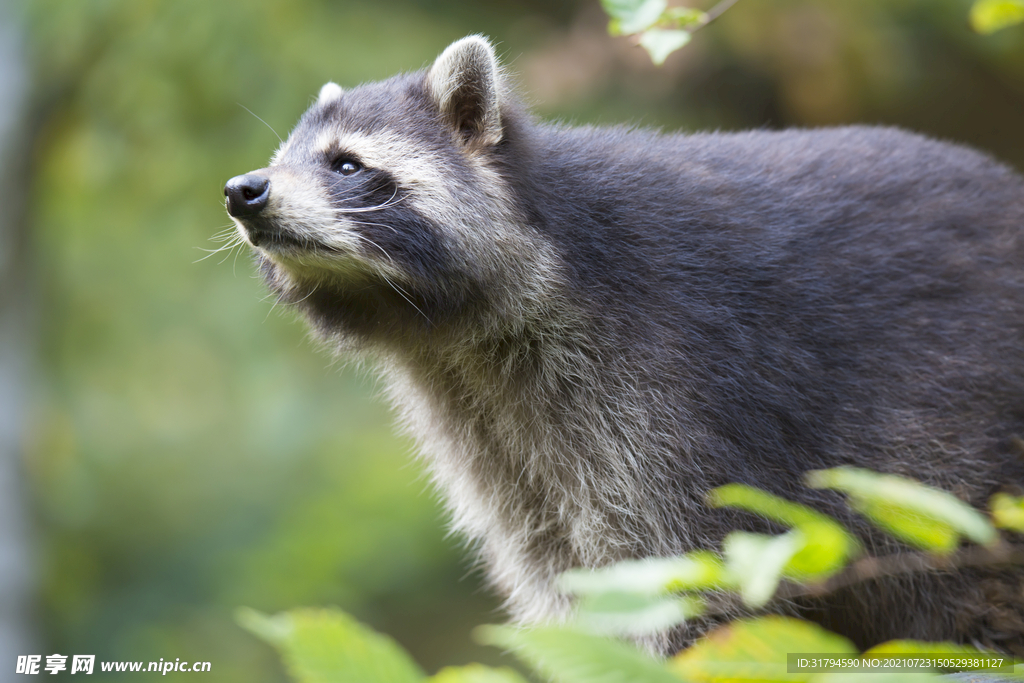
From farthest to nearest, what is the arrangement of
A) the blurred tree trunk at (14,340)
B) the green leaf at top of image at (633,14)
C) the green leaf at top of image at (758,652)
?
the blurred tree trunk at (14,340)
the green leaf at top of image at (633,14)
the green leaf at top of image at (758,652)

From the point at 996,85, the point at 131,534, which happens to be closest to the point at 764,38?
the point at 996,85

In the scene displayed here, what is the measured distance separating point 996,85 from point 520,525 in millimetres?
6993

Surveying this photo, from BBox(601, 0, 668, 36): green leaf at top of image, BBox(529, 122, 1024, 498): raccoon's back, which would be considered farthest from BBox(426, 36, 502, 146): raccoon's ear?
BBox(601, 0, 668, 36): green leaf at top of image

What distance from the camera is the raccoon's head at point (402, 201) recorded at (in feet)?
13.0

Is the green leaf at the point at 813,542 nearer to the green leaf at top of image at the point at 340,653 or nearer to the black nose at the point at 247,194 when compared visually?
the green leaf at top of image at the point at 340,653

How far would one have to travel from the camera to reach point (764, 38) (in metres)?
8.33

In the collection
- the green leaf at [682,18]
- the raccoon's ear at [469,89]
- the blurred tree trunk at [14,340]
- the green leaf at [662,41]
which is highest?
the green leaf at [682,18]

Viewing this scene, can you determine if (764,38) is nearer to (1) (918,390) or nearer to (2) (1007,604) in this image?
(1) (918,390)

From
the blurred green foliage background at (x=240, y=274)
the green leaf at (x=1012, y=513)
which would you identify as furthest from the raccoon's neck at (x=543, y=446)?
the blurred green foliage background at (x=240, y=274)

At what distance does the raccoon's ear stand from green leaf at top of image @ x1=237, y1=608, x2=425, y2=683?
309 cm

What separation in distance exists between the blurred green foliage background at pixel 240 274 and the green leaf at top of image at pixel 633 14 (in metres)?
3.58

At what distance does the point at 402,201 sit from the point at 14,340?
660 cm

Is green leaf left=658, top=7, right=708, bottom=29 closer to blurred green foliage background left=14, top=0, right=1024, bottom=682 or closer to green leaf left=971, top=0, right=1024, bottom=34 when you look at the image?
green leaf left=971, top=0, right=1024, bottom=34

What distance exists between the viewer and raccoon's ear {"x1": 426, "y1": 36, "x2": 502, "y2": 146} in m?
4.14
